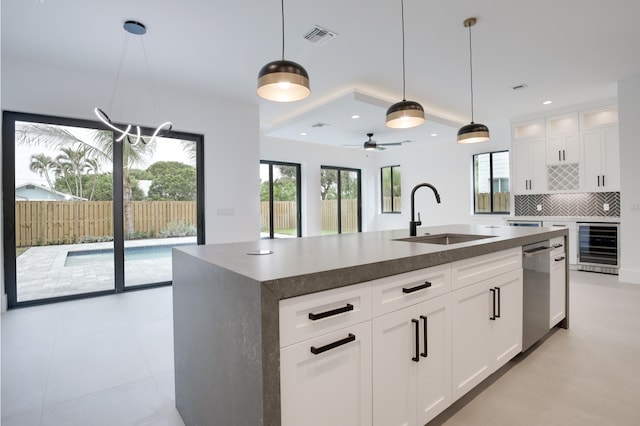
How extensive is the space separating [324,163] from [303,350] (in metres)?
8.07

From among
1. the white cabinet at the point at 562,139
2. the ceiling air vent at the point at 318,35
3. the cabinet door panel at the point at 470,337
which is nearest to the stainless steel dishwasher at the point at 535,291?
the cabinet door panel at the point at 470,337

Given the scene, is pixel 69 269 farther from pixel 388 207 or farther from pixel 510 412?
pixel 388 207

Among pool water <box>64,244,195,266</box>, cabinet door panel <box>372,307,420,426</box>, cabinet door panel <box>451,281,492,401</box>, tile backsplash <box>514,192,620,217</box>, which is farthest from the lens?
tile backsplash <box>514,192,620,217</box>

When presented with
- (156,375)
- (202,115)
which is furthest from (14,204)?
(156,375)

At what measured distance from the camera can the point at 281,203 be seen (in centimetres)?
828

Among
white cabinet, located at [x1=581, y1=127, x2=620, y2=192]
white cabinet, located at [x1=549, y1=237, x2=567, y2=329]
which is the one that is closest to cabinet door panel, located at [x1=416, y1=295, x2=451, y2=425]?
white cabinet, located at [x1=549, y1=237, x2=567, y2=329]

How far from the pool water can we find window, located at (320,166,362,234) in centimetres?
468

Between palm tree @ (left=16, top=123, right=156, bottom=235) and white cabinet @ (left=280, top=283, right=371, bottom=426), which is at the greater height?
palm tree @ (left=16, top=123, right=156, bottom=235)

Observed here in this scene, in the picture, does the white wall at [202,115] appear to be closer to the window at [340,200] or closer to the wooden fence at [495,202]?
the window at [340,200]

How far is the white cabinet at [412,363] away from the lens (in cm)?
132

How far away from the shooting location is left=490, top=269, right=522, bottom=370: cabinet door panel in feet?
6.61

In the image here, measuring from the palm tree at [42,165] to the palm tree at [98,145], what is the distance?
0.55 ft

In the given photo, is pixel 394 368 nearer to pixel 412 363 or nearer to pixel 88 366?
A: pixel 412 363

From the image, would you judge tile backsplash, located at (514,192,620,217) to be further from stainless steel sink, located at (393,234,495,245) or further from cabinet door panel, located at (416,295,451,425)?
cabinet door panel, located at (416,295,451,425)
